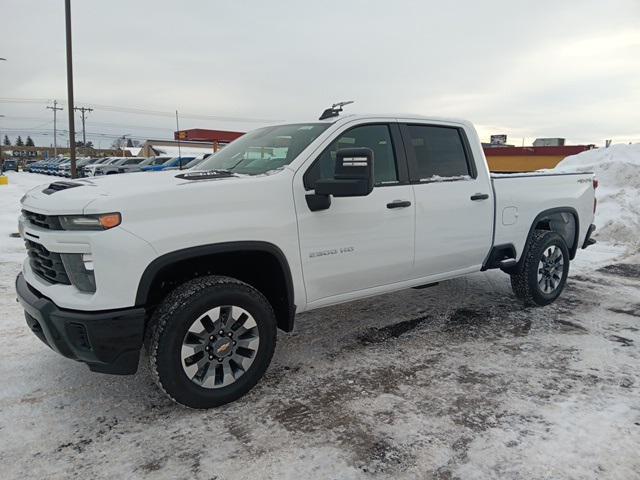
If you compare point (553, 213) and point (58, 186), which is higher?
point (58, 186)

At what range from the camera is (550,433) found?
293 cm

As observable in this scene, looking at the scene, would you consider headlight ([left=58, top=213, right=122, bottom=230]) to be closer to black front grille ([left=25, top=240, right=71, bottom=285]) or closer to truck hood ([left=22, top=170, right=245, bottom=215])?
truck hood ([left=22, top=170, right=245, bottom=215])

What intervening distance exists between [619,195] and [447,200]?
822cm

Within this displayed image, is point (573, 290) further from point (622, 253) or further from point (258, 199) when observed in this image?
point (258, 199)

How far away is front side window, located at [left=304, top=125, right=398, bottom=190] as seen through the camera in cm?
369

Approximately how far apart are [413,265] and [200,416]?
2.07m

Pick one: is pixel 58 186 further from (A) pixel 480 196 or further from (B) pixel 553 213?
(B) pixel 553 213

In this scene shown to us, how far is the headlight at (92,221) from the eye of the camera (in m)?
2.75

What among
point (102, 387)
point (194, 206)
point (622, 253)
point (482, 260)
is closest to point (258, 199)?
point (194, 206)

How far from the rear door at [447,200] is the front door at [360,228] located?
149 millimetres

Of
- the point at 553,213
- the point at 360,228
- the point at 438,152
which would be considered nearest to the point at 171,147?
the point at 553,213

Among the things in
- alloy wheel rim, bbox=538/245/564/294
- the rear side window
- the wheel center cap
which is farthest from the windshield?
alloy wheel rim, bbox=538/245/564/294

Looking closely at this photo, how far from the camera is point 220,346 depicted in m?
3.16

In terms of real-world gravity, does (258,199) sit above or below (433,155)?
below
